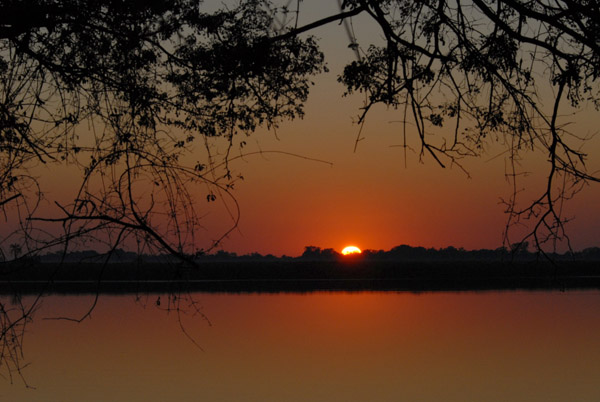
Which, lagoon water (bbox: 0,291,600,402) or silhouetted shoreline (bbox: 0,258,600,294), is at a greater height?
silhouetted shoreline (bbox: 0,258,600,294)

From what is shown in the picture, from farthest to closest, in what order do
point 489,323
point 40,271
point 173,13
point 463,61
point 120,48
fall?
point 40,271
point 489,323
point 173,13
point 120,48
point 463,61

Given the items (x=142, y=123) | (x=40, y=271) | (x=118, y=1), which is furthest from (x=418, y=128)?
(x=40, y=271)

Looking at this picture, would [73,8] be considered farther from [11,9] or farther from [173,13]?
[173,13]

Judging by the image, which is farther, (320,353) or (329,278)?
(329,278)

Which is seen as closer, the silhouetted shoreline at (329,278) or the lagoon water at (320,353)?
the lagoon water at (320,353)

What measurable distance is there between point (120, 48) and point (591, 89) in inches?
157

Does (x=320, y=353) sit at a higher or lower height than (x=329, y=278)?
lower

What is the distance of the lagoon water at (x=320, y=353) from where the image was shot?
12.4 metres

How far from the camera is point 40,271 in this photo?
42125 mm

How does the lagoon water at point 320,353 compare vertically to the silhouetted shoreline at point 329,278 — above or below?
below

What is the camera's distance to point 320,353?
1540 cm

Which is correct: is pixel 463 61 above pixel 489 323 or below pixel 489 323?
above

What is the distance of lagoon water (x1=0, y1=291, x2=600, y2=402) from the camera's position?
1239 centimetres

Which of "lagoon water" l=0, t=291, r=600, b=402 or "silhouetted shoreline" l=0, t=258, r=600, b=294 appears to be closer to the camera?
"lagoon water" l=0, t=291, r=600, b=402
